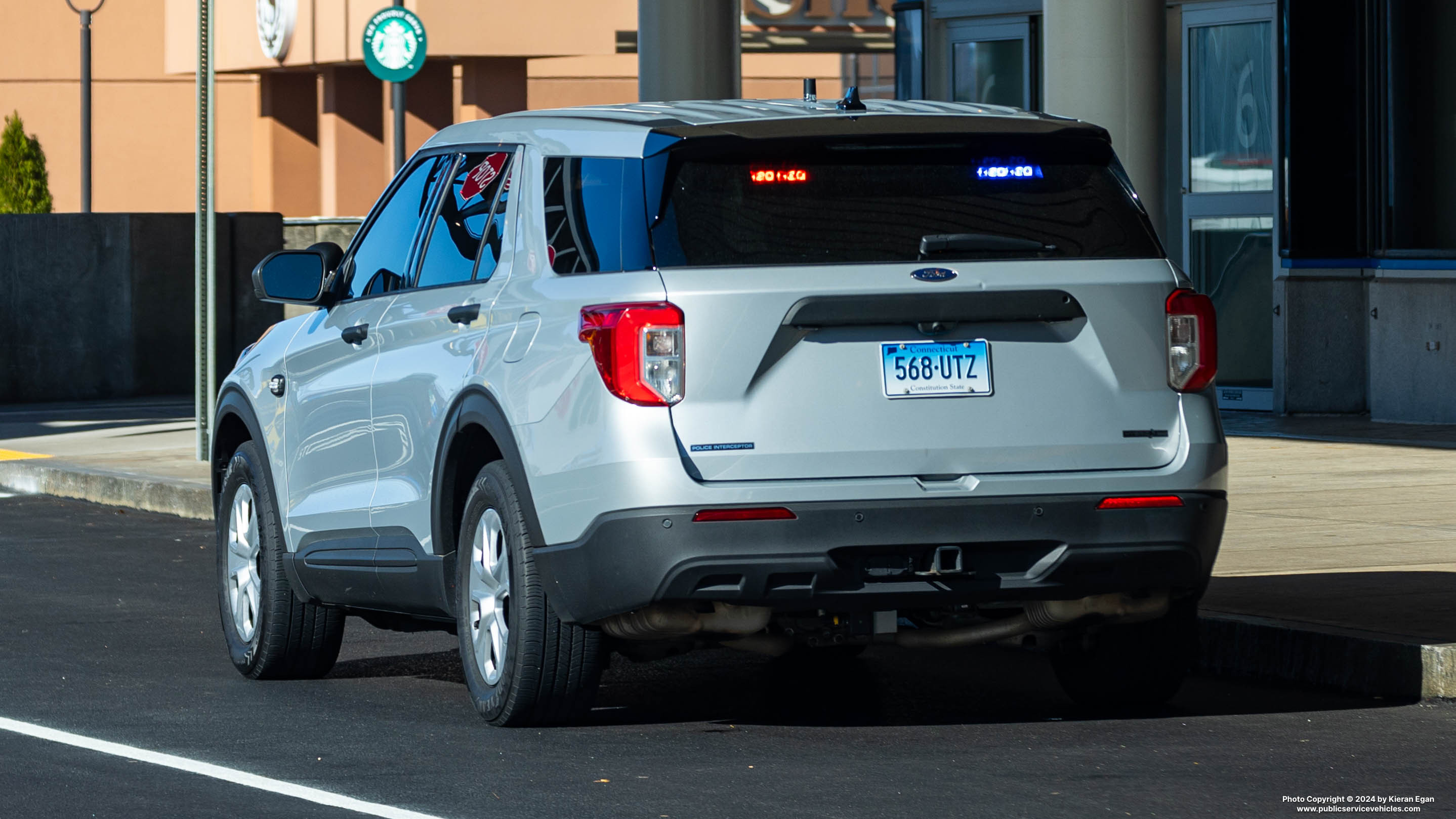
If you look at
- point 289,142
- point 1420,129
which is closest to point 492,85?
point 289,142

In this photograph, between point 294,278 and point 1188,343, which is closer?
point 1188,343

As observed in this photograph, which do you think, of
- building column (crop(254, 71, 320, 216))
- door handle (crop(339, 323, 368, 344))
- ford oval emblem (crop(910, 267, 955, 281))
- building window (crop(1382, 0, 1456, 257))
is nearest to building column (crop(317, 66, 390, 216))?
building column (crop(254, 71, 320, 216))

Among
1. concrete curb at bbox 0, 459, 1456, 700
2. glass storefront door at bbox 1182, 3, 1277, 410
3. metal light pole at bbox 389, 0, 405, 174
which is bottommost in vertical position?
concrete curb at bbox 0, 459, 1456, 700

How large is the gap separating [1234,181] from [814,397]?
13.5 metres

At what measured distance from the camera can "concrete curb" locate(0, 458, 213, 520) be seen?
15.6m

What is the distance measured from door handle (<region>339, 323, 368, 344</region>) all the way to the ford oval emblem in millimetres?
2204

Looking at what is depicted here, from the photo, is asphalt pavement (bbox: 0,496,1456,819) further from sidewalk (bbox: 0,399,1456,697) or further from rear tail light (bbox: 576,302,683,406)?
rear tail light (bbox: 576,302,683,406)

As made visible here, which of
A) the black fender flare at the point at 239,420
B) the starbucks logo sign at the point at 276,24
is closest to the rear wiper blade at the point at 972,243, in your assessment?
the black fender flare at the point at 239,420

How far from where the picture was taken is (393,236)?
28.7ft

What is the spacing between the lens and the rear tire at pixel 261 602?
8.98 m

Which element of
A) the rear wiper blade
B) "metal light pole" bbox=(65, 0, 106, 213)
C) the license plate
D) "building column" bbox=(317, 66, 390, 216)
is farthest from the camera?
"building column" bbox=(317, 66, 390, 216)

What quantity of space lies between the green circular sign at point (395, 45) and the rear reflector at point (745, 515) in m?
17.1

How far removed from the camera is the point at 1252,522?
39.9 feet

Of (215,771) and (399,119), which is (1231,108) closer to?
(399,119)
